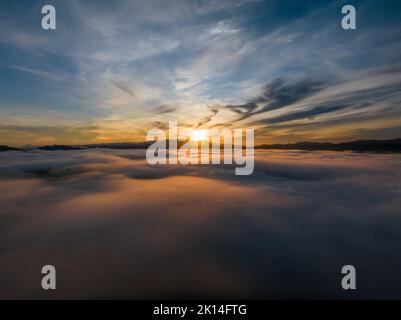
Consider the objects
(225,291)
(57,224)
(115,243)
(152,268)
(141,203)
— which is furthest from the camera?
(141,203)

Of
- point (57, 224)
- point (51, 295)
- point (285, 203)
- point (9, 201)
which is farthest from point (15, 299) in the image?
point (285, 203)

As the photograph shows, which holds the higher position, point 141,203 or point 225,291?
point 141,203

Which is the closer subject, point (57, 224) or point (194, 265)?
point (194, 265)

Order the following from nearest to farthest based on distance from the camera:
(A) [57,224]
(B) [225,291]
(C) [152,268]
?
1. (B) [225,291]
2. (C) [152,268]
3. (A) [57,224]

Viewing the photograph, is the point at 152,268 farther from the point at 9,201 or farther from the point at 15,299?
the point at 9,201

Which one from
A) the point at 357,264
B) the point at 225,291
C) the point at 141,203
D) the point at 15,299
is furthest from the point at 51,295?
the point at 357,264
